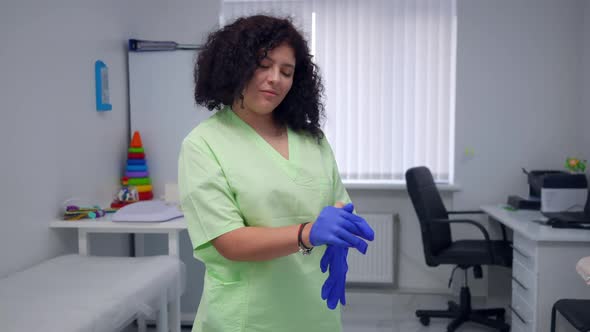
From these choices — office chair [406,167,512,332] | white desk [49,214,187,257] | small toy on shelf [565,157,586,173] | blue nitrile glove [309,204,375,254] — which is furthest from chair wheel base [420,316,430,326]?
blue nitrile glove [309,204,375,254]

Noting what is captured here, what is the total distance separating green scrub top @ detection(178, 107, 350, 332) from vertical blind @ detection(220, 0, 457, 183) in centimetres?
264

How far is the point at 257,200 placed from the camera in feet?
3.58

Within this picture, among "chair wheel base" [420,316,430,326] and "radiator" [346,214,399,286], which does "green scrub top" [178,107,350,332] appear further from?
"radiator" [346,214,399,286]

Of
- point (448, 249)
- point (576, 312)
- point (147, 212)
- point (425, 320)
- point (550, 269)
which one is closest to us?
point (576, 312)

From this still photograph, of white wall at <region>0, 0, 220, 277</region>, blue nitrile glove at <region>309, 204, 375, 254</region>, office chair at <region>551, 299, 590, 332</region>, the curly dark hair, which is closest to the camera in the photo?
blue nitrile glove at <region>309, 204, 375, 254</region>

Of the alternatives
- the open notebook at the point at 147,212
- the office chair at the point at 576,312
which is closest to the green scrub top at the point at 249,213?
the office chair at the point at 576,312

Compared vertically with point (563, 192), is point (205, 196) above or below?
above

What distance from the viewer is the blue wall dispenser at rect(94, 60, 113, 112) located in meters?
3.02

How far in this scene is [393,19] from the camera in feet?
12.2

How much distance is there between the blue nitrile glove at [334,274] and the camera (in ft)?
3.75

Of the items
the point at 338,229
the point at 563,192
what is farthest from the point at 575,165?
the point at 338,229

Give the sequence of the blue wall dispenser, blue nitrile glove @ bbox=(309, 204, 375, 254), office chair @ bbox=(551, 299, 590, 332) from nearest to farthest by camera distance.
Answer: blue nitrile glove @ bbox=(309, 204, 375, 254)
office chair @ bbox=(551, 299, 590, 332)
the blue wall dispenser

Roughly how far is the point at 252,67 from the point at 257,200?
275 mm

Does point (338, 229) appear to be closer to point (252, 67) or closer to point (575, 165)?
point (252, 67)
